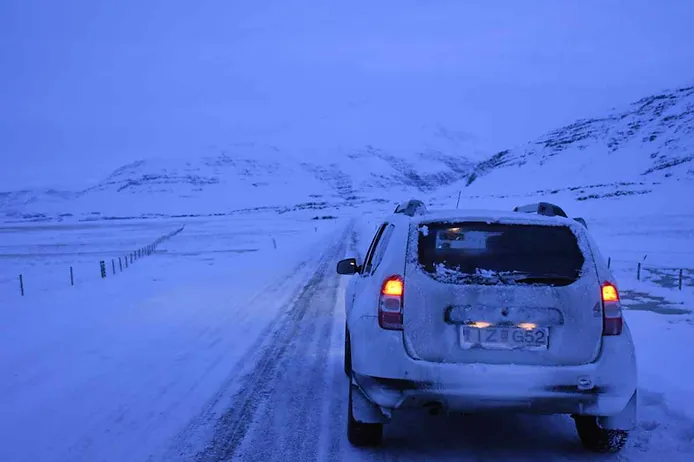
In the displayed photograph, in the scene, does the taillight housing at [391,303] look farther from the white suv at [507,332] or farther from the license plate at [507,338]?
the license plate at [507,338]

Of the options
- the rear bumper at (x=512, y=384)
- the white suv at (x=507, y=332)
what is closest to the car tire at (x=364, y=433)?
the white suv at (x=507, y=332)

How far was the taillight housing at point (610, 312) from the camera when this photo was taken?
4.20 m

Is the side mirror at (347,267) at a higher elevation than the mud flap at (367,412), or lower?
higher

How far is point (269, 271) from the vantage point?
63.3 feet

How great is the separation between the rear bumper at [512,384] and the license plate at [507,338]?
131mm

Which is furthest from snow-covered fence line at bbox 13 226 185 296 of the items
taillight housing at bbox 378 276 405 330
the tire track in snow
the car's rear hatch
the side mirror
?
the car's rear hatch

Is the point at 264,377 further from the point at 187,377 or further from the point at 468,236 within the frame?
the point at 468,236

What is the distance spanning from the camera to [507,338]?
4148 mm

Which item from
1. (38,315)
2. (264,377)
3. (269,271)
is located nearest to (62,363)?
(264,377)

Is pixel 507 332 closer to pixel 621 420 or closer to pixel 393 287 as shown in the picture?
pixel 393 287

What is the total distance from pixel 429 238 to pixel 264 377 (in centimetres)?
336

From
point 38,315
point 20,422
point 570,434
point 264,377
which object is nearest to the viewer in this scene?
point 570,434

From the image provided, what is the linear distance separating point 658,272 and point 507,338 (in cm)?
1830

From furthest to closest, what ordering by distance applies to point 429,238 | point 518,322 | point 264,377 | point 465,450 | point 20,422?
1. point 264,377
2. point 20,422
3. point 465,450
4. point 429,238
5. point 518,322
